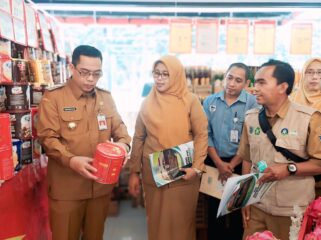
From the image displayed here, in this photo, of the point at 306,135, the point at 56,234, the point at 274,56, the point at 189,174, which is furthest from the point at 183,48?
the point at 56,234

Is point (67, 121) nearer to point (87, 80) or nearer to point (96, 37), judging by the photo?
point (87, 80)

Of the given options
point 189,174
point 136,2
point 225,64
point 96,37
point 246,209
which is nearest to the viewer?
point 246,209

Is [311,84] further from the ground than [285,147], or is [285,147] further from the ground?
[311,84]

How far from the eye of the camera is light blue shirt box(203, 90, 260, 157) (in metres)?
2.53

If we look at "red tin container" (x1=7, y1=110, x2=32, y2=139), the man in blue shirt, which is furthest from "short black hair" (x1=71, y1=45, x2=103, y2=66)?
the man in blue shirt

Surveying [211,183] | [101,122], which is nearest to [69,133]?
[101,122]

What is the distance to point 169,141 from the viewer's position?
2.12m

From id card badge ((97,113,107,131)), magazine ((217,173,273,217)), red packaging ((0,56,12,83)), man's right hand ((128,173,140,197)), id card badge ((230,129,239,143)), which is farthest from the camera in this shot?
id card badge ((230,129,239,143))

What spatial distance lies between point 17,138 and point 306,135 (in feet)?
5.26

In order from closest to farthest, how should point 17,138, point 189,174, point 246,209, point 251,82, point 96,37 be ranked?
point 17,138, point 246,209, point 189,174, point 251,82, point 96,37

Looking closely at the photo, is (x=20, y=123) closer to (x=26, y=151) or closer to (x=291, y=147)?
(x=26, y=151)

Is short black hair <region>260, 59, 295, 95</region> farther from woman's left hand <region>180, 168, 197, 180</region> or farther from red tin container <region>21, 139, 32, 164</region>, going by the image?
red tin container <region>21, 139, 32, 164</region>

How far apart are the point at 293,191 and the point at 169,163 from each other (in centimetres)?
75

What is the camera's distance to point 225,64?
3383 millimetres
